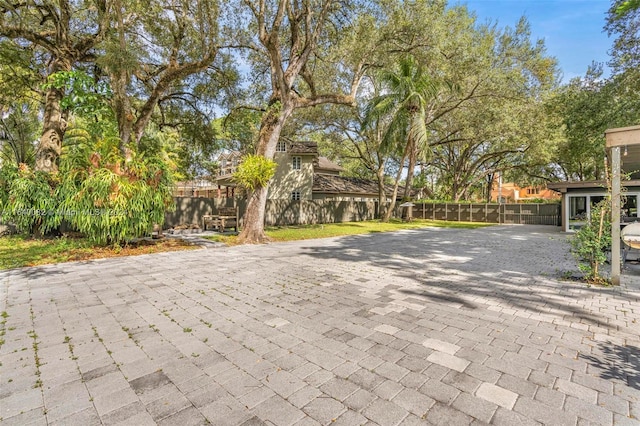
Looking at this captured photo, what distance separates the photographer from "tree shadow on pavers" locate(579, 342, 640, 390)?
8.17 ft

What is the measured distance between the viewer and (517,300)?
4.48 m

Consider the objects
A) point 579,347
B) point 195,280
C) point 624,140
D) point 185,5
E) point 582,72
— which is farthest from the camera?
point 582,72

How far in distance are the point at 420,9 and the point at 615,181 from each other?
375 inches

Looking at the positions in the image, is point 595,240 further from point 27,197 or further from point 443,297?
point 27,197

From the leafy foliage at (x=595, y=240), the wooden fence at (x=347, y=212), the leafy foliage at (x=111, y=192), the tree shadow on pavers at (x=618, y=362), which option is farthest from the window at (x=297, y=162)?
the tree shadow on pavers at (x=618, y=362)

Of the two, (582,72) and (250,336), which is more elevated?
(582,72)

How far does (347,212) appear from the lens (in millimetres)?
22875

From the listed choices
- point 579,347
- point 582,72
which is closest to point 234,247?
point 579,347

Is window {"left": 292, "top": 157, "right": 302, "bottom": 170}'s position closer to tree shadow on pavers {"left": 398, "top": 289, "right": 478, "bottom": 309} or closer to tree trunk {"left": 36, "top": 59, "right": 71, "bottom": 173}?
tree trunk {"left": 36, "top": 59, "right": 71, "bottom": 173}

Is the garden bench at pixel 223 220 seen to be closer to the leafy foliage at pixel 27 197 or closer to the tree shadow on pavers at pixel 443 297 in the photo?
the leafy foliage at pixel 27 197

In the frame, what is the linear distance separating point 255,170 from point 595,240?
8699 mm

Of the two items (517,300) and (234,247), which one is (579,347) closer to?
(517,300)

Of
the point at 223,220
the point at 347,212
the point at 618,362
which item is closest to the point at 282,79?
the point at 223,220

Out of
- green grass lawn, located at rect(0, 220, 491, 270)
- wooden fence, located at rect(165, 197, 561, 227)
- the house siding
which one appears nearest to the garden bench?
wooden fence, located at rect(165, 197, 561, 227)
